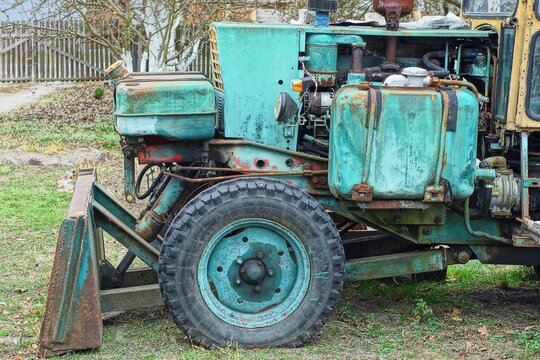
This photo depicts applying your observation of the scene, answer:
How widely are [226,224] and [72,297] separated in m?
0.97

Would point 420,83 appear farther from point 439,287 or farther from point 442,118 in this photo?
point 439,287

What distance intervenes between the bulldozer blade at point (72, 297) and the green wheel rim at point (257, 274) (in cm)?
69

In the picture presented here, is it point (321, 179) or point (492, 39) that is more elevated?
point (492, 39)

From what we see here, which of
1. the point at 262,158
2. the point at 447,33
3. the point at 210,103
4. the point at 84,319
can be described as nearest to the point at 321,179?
the point at 262,158

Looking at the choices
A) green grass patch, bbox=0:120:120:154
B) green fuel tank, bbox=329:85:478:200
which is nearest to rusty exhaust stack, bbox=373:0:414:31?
green fuel tank, bbox=329:85:478:200

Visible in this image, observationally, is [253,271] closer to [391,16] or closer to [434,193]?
[434,193]

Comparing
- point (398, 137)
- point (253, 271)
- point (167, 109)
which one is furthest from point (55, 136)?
point (398, 137)

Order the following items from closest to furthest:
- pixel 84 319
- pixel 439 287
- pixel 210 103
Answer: pixel 84 319 < pixel 210 103 < pixel 439 287

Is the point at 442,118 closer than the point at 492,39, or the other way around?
the point at 442,118

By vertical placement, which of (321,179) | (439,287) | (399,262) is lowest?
(439,287)

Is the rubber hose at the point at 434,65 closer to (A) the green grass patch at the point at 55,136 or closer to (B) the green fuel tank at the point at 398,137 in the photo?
(B) the green fuel tank at the point at 398,137

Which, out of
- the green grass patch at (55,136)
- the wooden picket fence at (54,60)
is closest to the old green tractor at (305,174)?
the green grass patch at (55,136)

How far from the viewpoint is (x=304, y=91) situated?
20.0 ft

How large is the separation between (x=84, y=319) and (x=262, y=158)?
1.46m
